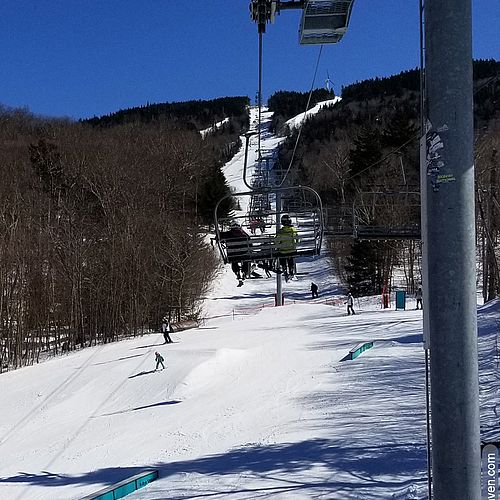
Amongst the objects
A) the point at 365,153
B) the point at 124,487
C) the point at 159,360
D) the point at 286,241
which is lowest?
the point at 124,487

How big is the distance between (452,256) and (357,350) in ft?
58.2

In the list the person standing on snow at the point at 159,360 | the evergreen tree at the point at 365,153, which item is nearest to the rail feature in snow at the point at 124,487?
the person standing on snow at the point at 159,360

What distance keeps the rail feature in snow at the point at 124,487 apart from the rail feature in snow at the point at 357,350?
32.3ft

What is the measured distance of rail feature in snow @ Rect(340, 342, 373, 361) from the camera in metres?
18.7

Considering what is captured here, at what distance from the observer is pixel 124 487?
355 inches

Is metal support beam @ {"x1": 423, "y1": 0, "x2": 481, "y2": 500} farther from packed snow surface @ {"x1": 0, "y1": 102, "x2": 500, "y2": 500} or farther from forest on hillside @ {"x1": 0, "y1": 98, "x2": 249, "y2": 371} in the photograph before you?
forest on hillside @ {"x1": 0, "y1": 98, "x2": 249, "y2": 371}

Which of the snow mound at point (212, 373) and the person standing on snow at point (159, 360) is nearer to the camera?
the snow mound at point (212, 373)

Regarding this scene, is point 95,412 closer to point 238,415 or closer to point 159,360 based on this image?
point 159,360

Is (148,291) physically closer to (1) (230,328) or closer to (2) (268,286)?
(1) (230,328)

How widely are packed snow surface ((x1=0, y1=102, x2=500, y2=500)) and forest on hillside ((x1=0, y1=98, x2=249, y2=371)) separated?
19.1 ft

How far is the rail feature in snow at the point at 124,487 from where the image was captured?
855 cm

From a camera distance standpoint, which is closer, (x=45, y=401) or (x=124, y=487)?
(x=124, y=487)

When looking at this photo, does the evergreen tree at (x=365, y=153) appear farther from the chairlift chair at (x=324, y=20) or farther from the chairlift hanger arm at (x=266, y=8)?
the chairlift chair at (x=324, y=20)

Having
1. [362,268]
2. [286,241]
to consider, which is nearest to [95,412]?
[286,241]
